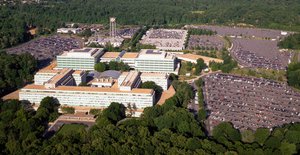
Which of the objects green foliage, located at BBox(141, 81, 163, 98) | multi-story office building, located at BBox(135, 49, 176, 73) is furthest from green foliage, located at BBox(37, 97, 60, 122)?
multi-story office building, located at BBox(135, 49, 176, 73)

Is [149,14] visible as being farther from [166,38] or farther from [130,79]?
[130,79]

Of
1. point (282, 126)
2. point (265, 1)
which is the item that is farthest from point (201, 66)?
point (265, 1)

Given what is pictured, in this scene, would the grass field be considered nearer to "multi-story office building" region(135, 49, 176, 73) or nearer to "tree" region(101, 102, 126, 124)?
"tree" region(101, 102, 126, 124)

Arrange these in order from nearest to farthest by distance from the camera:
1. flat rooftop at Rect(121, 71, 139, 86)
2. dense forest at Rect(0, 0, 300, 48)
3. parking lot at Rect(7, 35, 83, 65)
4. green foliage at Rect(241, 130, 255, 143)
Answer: green foliage at Rect(241, 130, 255, 143)
flat rooftop at Rect(121, 71, 139, 86)
parking lot at Rect(7, 35, 83, 65)
dense forest at Rect(0, 0, 300, 48)

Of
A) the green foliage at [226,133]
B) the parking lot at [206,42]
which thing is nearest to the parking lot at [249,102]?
the green foliage at [226,133]

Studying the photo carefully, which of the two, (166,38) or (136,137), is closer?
(136,137)

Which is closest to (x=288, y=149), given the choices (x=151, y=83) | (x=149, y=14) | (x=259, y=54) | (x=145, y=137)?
(x=145, y=137)

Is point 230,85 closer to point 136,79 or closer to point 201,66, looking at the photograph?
point 201,66
